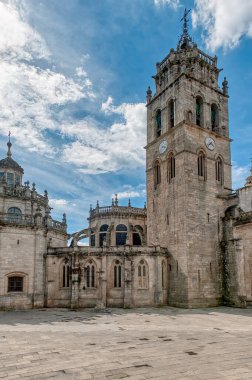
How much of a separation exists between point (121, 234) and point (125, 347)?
2910cm

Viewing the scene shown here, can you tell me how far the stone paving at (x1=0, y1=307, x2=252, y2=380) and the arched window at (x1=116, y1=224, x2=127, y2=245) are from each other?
19.3 m

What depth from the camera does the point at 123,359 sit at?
1142 centimetres

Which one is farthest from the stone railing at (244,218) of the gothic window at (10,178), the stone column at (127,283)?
the gothic window at (10,178)

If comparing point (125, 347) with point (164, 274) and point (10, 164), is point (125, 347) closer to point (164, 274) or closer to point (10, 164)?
point (164, 274)

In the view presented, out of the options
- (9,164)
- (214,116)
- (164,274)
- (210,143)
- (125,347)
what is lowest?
(125,347)

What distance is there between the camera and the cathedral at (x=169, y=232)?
27672 mm

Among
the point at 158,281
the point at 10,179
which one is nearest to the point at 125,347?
the point at 158,281

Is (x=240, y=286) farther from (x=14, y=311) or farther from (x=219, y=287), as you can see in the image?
(x=14, y=311)

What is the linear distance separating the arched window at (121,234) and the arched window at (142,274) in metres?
13.3

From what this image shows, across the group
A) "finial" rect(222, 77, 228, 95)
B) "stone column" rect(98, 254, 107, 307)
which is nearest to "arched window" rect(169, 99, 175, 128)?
"finial" rect(222, 77, 228, 95)

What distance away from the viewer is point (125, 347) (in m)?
13.3

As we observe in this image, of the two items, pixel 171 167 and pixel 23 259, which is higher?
pixel 171 167

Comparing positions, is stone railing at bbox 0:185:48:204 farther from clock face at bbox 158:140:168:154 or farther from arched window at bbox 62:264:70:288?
clock face at bbox 158:140:168:154

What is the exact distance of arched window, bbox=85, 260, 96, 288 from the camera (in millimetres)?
28109
